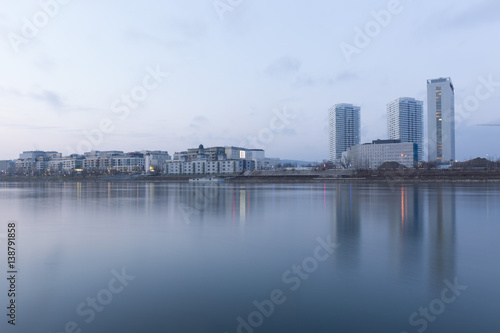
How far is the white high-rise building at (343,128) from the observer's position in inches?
5758

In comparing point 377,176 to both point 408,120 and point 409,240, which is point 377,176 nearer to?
point 409,240

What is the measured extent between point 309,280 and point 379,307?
4.11ft

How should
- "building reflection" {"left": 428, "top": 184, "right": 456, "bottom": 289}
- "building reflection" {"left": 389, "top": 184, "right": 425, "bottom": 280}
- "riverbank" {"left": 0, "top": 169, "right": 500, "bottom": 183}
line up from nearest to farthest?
"building reflection" {"left": 428, "top": 184, "right": 456, "bottom": 289}, "building reflection" {"left": 389, "top": 184, "right": 425, "bottom": 280}, "riverbank" {"left": 0, "top": 169, "right": 500, "bottom": 183}

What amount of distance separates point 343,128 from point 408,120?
2415 cm

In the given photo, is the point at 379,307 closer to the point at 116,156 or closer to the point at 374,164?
the point at 374,164

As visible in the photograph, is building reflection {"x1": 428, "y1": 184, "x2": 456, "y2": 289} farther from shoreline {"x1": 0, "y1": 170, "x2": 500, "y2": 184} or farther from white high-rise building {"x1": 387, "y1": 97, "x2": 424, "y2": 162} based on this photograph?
white high-rise building {"x1": 387, "y1": 97, "x2": 424, "y2": 162}

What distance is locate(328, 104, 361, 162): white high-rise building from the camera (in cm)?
14625

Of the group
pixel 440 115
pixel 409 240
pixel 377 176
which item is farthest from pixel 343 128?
pixel 409 240

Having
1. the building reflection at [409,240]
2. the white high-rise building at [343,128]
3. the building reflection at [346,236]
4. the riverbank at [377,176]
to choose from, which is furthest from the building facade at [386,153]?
the building reflection at [346,236]

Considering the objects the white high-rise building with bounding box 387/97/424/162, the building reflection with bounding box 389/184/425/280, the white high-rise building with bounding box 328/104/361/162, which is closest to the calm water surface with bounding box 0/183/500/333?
the building reflection with bounding box 389/184/425/280

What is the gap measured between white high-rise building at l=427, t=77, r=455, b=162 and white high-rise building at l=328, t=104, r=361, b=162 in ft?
92.5

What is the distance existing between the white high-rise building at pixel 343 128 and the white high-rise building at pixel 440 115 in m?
28.2

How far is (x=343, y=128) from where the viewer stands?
146 meters

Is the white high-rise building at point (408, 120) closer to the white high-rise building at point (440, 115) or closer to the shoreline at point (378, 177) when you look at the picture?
the white high-rise building at point (440, 115)
